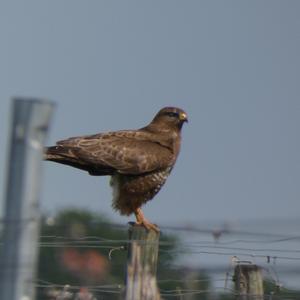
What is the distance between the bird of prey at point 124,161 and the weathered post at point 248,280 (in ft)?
10.0

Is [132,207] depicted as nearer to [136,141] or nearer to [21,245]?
[136,141]

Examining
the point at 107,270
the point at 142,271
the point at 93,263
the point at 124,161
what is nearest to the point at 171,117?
the point at 124,161

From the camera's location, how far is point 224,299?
413 inches

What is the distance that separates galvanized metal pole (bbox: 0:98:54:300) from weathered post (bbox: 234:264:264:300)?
479 centimetres

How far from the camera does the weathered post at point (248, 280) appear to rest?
A: 9.73 metres

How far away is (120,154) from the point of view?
43.0 feet

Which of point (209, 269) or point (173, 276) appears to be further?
point (173, 276)

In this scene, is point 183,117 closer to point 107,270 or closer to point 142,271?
point 107,270

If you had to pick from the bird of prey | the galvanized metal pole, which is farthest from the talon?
the galvanized metal pole

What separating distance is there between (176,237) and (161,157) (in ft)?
12.8

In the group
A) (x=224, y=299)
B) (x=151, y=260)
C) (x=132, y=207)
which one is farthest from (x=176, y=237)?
(x=132, y=207)

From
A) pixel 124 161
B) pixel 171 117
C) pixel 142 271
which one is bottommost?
pixel 142 271

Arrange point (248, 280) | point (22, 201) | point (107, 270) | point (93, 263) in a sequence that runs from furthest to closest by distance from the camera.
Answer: point (248, 280), point (107, 270), point (93, 263), point (22, 201)

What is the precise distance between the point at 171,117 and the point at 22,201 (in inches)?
343
